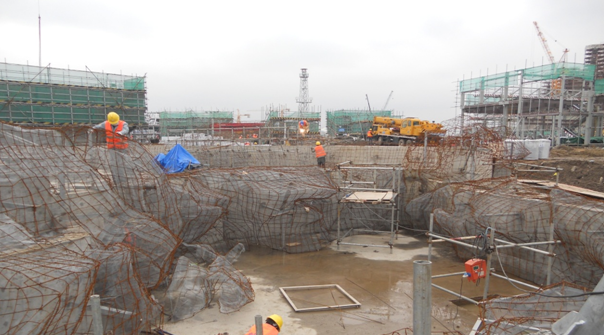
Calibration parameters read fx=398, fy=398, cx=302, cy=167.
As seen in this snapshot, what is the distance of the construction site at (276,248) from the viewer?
3.95 meters

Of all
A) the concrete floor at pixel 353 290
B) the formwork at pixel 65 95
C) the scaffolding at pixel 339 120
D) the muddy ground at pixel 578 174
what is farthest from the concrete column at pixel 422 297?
the scaffolding at pixel 339 120

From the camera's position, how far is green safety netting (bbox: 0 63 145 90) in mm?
20719

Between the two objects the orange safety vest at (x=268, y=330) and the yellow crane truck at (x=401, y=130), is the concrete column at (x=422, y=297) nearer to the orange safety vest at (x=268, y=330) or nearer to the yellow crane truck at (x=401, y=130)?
the orange safety vest at (x=268, y=330)

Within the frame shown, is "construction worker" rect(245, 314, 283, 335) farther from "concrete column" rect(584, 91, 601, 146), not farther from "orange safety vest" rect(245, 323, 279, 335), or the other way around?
"concrete column" rect(584, 91, 601, 146)

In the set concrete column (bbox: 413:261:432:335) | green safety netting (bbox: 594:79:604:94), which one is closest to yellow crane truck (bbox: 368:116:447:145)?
green safety netting (bbox: 594:79:604:94)

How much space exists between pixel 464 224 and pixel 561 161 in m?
9.48

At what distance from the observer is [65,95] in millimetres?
21391

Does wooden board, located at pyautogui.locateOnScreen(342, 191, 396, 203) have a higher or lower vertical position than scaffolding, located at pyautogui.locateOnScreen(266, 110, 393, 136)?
lower

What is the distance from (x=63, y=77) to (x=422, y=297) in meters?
24.2

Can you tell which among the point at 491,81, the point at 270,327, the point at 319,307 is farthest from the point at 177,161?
the point at 491,81

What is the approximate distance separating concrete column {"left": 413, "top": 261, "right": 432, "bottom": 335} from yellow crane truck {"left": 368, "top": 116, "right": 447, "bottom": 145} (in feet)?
72.7

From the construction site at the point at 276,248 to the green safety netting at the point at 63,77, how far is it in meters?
15.3

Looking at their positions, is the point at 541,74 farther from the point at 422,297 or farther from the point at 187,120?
the point at 422,297

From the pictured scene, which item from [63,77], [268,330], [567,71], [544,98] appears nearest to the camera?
[268,330]
